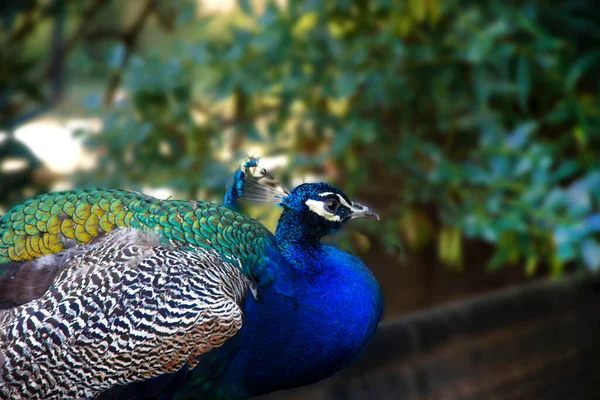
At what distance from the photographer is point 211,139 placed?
2.45 meters

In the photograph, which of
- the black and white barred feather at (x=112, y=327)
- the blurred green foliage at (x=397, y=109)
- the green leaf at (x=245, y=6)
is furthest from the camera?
the green leaf at (x=245, y=6)

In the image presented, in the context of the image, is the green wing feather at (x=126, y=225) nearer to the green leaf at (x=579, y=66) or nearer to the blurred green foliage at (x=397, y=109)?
the blurred green foliage at (x=397, y=109)

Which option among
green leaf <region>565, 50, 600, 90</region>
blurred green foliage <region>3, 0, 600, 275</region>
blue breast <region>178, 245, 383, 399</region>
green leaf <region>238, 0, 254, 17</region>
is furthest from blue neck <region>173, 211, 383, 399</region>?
green leaf <region>565, 50, 600, 90</region>

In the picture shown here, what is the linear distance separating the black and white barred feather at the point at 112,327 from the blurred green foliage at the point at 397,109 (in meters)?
1.16

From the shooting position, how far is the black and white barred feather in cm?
94

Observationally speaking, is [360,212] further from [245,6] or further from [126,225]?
[245,6]

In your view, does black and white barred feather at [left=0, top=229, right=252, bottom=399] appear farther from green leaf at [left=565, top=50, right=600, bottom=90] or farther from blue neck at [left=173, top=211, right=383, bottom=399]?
Result: green leaf at [left=565, top=50, right=600, bottom=90]

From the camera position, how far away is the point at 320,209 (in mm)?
998

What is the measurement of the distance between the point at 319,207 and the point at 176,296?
0.69 feet

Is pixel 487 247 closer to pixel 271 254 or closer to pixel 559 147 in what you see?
pixel 559 147

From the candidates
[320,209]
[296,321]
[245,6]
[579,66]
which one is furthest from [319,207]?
[579,66]

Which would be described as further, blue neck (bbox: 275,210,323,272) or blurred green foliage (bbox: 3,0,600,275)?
blurred green foliage (bbox: 3,0,600,275)

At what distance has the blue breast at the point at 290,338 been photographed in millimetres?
1014

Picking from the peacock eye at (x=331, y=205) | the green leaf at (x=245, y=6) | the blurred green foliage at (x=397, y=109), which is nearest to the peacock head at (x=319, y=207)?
the peacock eye at (x=331, y=205)
